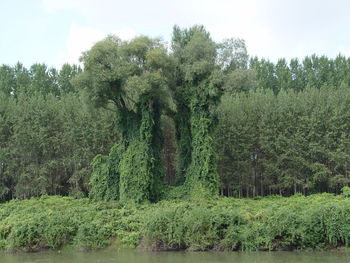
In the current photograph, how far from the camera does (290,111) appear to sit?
35.7m

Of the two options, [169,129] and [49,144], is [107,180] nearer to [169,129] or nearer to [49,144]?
[169,129]

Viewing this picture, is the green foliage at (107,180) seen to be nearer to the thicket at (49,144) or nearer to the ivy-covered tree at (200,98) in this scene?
the ivy-covered tree at (200,98)

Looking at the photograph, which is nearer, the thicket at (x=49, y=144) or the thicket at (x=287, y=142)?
the thicket at (x=287, y=142)

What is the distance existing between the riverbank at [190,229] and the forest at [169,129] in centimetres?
603

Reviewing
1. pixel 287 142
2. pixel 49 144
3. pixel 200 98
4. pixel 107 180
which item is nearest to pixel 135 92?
pixel 200 98

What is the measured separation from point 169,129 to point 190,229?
20926mm

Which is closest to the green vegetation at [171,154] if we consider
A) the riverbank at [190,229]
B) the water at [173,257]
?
the riverbank at [190,229]

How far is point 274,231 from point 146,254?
203 inches

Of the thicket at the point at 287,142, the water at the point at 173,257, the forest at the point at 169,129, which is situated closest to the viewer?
the water at the point at 173,257

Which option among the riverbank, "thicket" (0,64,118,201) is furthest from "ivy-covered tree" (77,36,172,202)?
"thicket" (0,64,118,201)

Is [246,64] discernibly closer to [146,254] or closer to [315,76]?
[146,254]

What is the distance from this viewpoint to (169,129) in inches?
1478

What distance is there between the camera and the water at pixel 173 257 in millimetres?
14555

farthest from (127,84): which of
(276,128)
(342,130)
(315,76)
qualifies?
(315,76)
